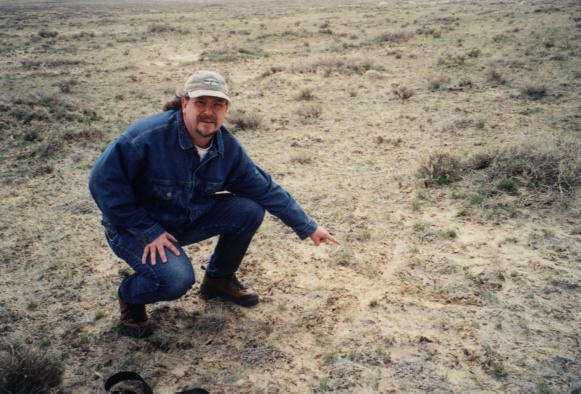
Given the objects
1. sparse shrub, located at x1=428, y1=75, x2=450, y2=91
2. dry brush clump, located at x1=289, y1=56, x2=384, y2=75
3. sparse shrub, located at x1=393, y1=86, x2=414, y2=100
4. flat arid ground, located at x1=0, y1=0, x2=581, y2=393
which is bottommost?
flat arid ground, located at x1=0, y1=0, x2=581, y2=393

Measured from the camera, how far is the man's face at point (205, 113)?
2732 millimetres

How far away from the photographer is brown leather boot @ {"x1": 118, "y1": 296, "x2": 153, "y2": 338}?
310 cm

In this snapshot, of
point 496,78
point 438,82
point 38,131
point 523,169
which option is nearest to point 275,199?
point 523,169

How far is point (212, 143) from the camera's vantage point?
2.95 m

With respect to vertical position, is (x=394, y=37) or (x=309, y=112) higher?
(x=394, y=37)

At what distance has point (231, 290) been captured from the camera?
3.55 meters

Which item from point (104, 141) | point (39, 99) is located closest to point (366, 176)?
point (104, 141)

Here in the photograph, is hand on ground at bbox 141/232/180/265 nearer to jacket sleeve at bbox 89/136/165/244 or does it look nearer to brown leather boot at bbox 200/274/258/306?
jacket sleeve at bbox 89/136/165/244

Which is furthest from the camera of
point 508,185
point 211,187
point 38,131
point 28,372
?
point 38,131

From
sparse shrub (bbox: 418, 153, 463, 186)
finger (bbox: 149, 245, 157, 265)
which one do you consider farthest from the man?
sparse shrub (bbox: 418, 153, 463, 186)

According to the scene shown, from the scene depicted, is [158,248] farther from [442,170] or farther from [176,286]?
[442,170]

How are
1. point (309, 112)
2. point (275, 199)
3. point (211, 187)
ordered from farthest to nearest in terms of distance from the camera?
point (309, 112) < point (275, 199) < point (211, 187)

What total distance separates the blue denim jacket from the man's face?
0.37ft

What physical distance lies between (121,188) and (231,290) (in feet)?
4.58
